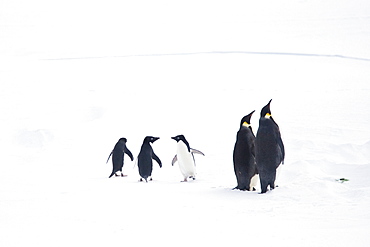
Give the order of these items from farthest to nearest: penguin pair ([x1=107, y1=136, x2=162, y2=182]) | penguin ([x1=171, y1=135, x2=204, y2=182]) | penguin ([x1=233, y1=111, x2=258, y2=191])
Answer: penguin pair ([x1=107, y1=136, x2=162, y2=182]), penguin ([x1=171, y1=135, x2=204, y2=182]), penguin ([x1=233, y1=111, x2=258, y2=191])

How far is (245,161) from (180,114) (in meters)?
5.53

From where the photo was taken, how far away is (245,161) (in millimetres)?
5082

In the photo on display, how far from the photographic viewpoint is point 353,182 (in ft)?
16.4

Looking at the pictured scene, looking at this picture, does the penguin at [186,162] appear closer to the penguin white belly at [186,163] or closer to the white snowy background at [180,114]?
the penguin white belly at [186,163]

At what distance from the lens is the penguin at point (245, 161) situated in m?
5.05

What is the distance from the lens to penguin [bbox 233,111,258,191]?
16.6 ft

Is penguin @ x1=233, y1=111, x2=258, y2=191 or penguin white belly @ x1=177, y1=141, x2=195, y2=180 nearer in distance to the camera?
penguin @ x1=233, y1=111, x2=258, y2=191

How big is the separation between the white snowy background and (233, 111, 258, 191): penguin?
0.25 m

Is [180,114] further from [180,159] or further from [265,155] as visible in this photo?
[265,155]

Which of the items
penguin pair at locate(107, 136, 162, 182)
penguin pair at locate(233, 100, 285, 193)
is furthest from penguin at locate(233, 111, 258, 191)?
penguin pair at locate(107, 136, 162, 182)

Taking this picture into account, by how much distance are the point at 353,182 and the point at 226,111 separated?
5815 mm

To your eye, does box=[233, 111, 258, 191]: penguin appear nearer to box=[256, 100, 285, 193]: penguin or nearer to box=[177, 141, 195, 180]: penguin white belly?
box=[256, 100, 285, 193]: penguin

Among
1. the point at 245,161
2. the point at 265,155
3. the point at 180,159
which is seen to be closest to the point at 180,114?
the point at 180,159

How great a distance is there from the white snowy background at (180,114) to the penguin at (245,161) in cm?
25
